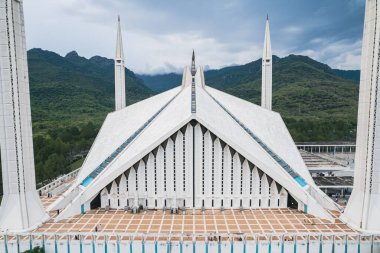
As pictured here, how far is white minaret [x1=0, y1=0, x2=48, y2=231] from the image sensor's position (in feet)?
47.8

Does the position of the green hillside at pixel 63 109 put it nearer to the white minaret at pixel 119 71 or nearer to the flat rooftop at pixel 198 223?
the white minaret at pixel 119 71

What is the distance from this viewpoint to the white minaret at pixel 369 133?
1469cm

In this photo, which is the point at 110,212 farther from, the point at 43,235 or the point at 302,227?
the point at 302,227

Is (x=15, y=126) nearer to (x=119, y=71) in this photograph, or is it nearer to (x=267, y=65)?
(x=119, y=71)

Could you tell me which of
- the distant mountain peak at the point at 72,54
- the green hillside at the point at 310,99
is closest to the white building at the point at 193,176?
the green hillside at the point at 310,99

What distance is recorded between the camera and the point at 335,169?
2806 cm

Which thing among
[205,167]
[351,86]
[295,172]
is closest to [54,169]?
[205,167]

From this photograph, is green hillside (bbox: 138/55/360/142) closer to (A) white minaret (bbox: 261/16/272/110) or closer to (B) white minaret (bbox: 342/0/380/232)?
(A) white minaret (bbox: 261/16/272/110)

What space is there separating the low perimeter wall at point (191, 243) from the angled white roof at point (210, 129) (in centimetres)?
273

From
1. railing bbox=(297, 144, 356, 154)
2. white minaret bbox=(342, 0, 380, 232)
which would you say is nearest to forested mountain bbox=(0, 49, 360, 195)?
railing bbox=(297, 144, 356, 154)

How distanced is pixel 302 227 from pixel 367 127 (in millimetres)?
6535

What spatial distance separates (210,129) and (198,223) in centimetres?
570

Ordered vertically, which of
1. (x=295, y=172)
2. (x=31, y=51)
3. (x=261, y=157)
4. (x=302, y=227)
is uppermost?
(x=31, y=51)

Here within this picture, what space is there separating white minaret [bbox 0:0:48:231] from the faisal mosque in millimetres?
52
